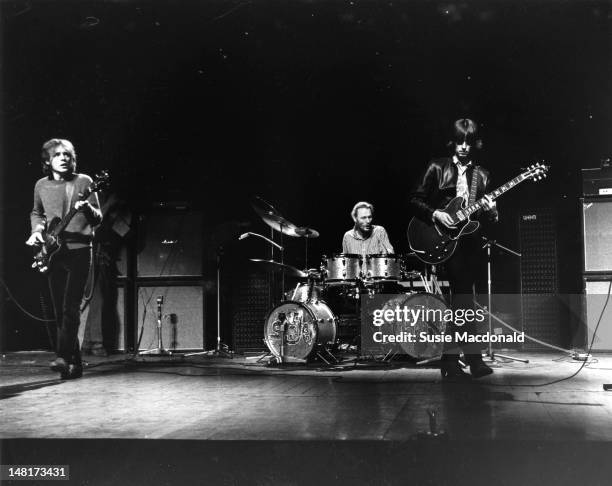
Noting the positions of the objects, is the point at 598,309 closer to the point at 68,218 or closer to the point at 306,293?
the point at 306,293

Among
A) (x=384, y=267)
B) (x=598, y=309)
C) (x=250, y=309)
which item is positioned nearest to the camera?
(x=384, y=267)

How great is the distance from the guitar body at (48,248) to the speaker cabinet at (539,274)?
5.16 metres

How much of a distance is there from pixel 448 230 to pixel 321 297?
1.77 m

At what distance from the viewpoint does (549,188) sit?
7676 mm

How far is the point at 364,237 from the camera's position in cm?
692

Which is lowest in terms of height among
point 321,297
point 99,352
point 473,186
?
point 99,352

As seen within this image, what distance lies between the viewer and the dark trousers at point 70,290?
5.23m

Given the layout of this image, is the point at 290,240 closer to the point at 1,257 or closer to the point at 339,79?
the point at 339,79

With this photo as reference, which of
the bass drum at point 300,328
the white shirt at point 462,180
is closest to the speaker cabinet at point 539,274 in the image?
the bass drum at point 300,328

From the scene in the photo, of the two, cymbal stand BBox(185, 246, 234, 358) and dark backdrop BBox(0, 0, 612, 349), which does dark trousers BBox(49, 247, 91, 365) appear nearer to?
dark backdrop BBox(0, 0, 612, 349)

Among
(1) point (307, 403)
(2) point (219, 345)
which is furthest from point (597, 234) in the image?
(1) point (307, 403)

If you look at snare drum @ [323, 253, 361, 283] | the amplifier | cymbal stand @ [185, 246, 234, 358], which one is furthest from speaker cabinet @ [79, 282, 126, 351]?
the amplifier

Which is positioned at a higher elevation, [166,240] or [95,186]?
[95,186]

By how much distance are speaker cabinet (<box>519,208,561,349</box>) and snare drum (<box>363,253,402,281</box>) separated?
7.64 feet
